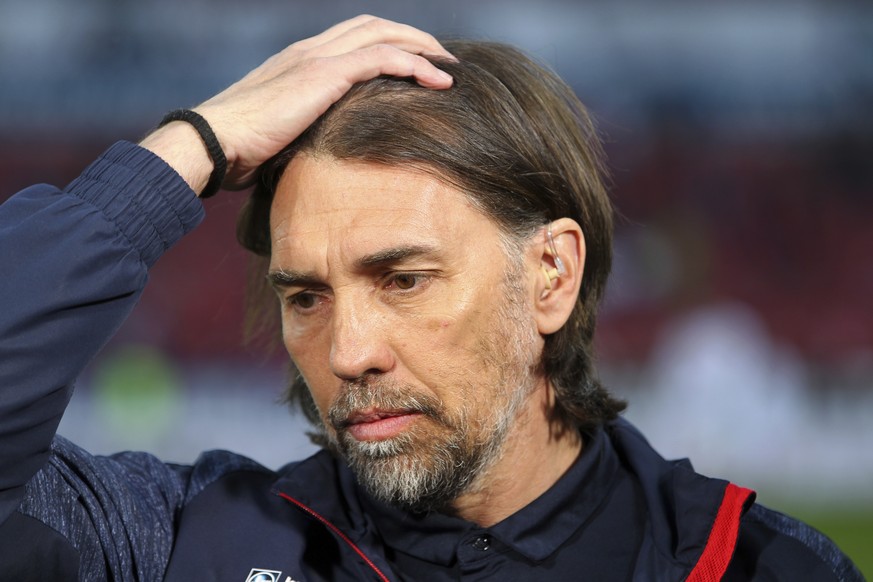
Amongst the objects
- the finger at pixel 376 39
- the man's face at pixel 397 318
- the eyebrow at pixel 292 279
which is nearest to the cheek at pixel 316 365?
the man's face at pixel 397 318

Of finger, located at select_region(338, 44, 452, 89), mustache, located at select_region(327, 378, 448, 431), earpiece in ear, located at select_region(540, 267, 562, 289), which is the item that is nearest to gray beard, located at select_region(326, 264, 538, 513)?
mustache, located at select_region(327, 378, 448, 431)

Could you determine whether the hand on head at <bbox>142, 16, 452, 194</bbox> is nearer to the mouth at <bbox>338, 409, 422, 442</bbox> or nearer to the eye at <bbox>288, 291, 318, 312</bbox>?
the eye at <bbox>288, 291, 318, 312</bbox>

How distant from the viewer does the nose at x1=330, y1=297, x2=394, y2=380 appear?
7.70 feet

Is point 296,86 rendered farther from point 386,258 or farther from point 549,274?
point 549,274

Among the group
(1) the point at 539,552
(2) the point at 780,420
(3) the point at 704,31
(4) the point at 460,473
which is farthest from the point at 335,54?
(3) the point at 704,31

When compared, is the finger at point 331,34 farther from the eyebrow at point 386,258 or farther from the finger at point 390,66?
the eyebrow at point 386,258

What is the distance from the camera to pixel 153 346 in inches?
520

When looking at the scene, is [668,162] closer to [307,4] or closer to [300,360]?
[307,4]

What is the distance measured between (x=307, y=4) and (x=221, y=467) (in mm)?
11871

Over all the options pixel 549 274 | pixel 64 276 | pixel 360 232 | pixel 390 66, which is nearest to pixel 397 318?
pixel 360 232

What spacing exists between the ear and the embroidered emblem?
803 millimetres

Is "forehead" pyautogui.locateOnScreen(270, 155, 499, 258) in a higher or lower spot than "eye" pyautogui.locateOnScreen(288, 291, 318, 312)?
higher

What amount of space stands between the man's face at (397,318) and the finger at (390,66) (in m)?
0.21

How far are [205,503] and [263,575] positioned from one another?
24 centimetres
